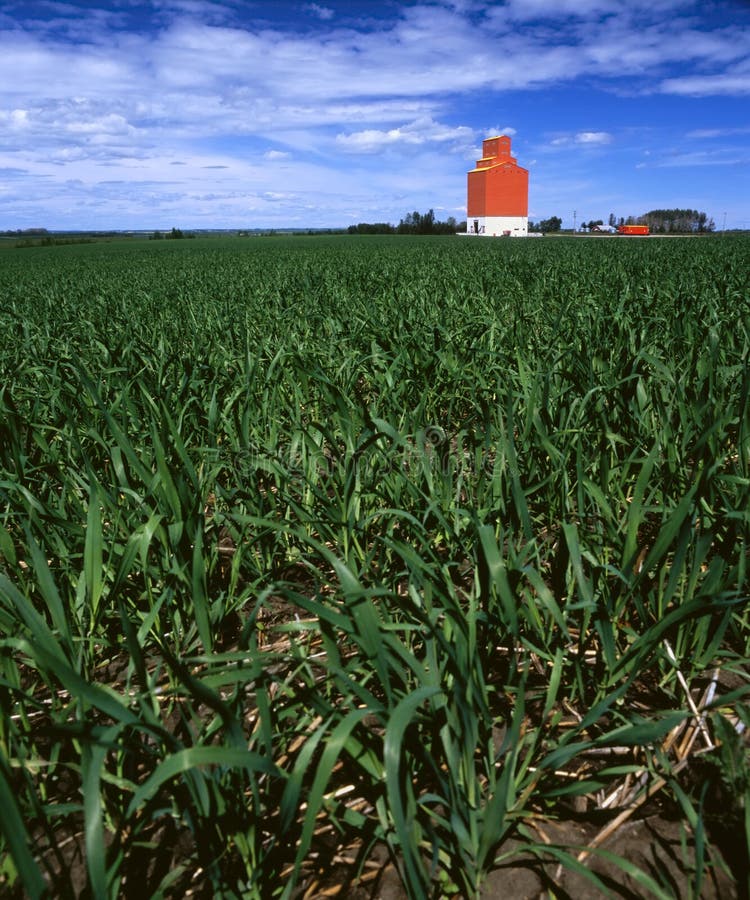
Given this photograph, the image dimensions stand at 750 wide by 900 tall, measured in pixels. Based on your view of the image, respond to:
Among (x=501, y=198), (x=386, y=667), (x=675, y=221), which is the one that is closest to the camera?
(x=386, y=667)

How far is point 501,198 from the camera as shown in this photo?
68.9m

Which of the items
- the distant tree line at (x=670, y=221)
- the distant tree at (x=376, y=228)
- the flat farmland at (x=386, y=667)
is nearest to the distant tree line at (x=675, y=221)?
the distant tree line at (x=670, y=221)

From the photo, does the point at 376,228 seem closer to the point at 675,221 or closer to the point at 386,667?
the point at 675,221

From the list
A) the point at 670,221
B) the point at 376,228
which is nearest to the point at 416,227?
the point at 376,228

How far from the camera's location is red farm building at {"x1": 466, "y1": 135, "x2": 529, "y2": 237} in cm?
6844

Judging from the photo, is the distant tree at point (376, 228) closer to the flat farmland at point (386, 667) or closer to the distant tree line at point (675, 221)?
the distant tree line at point (675, 221)

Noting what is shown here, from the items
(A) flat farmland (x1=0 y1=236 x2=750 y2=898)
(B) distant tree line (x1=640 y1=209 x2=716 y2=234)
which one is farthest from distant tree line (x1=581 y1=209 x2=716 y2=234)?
(A) flat farmland (x1=0 y1=236 x2=750 y2=898)

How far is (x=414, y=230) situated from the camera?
2820 inches

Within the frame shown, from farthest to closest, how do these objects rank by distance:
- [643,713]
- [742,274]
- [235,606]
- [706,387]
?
1. [742,274]
2. [706,387]
3. [235,606]
4. [643,713]

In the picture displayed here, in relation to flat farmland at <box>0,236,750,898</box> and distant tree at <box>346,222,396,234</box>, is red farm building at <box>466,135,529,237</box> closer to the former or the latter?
distant tree at <box>346,222,396,234</box>

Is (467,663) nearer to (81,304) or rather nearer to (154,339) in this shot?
(154,339)

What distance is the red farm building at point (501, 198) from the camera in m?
68.4

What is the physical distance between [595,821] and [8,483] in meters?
1.70

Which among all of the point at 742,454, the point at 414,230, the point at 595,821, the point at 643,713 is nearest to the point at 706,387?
the point at 742,454
